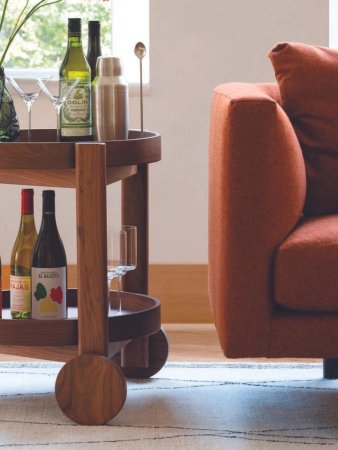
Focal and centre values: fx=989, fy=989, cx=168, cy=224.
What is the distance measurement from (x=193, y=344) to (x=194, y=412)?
2.67 ft

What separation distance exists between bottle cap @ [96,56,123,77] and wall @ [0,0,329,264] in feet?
3.43

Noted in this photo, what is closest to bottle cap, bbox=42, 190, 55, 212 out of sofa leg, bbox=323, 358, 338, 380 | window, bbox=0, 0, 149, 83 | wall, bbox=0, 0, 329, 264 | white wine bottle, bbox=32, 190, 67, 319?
white wine bottle, bbox=32, 190, 67, 319

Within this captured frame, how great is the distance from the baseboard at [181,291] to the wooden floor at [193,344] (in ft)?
0.16

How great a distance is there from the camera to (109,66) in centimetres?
212

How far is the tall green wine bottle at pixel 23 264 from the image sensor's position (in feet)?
7.03

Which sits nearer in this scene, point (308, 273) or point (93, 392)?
point (308, 273)

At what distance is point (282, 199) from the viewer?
188 centimetres

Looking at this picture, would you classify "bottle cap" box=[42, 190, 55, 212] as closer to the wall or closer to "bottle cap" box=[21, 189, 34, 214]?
"bottle cap" box=[21, 189, 34, 214]

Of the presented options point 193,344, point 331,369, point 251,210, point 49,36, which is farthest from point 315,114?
point 49,36

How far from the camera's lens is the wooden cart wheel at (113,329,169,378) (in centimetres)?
239

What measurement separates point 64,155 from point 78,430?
0.55 metres

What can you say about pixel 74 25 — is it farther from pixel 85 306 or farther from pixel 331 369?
pixel 331 369

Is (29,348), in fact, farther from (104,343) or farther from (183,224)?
(183,224)

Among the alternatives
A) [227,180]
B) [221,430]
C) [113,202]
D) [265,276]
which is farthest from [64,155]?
[113,202]
